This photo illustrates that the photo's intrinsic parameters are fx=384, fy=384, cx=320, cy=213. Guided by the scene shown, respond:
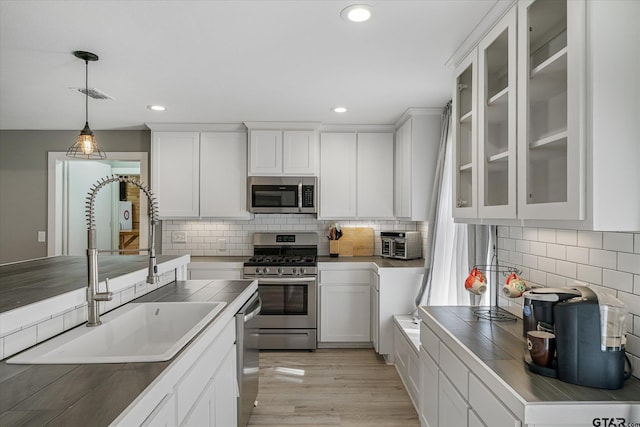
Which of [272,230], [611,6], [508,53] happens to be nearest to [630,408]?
[611,6]

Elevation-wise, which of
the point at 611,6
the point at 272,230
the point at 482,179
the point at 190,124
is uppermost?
the point at 190,124

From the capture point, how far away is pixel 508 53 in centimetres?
168

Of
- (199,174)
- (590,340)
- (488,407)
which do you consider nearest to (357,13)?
(590,340)

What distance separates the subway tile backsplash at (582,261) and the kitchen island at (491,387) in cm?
25

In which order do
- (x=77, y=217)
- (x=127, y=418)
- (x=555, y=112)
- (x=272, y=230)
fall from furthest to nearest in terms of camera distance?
(x=77, y=217) < (x=272, y=230) < (x=555, y=112) < (x=127, y=418)

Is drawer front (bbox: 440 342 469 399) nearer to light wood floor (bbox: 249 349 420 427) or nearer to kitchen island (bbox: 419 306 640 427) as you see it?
kitchen island (bbox: 419 306 640 427)

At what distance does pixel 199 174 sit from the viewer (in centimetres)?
420

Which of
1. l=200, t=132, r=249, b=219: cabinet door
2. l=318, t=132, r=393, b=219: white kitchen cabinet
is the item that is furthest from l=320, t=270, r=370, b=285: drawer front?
l=200, t=132, r=249, b=219: cabinet door

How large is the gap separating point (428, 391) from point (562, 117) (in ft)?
5.31

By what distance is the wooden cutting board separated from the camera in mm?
4480

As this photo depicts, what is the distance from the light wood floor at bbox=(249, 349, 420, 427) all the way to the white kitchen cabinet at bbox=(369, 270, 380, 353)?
0.63ft

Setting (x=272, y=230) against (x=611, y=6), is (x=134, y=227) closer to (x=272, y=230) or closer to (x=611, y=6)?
(x=272, y=230)

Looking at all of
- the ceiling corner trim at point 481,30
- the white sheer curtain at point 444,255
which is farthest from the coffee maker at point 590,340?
the white sheer curtain at point 444,255

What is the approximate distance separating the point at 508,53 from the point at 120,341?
216 cm
